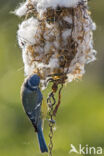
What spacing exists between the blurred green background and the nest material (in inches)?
76.1

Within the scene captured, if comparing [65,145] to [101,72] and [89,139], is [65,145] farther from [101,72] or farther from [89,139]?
[101,72]

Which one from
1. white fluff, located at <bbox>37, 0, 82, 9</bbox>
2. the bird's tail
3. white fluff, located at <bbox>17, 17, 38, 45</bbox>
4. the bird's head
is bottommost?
the bird's tail

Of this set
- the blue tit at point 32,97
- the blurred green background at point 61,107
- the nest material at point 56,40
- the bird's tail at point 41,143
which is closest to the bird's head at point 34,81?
the blue tit at point 32,97

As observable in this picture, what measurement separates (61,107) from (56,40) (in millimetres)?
2192

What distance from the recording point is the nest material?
2592 millimetres

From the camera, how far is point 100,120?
4.76 meters

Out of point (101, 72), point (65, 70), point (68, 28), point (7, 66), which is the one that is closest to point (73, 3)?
point (68, 28)

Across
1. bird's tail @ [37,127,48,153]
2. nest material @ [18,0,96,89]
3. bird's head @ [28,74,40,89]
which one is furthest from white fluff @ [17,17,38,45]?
bird's tail @ [37,127,48,153]

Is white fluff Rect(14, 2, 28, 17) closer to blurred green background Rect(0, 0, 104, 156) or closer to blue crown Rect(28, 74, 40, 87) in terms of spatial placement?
blue crown Rect(28, 74, 40, 87)

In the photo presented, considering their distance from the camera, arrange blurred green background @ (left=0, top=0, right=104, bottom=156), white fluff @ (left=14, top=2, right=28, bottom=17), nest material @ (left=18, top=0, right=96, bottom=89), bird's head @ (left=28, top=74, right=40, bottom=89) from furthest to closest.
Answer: blurred green background @ (left=0, top=0, right=104, bottom=156)
white fluff @ (left=14, top=2, right=28, bottom=17)
nest material @ (left=18, top=0, right=96, bottom=89)
bird's head @ (left=28, top=74, right=40, bottom=89)

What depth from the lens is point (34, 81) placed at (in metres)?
2.47

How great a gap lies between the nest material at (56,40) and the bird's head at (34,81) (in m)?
0.11

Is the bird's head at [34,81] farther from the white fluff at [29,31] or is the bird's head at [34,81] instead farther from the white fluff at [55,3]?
Result: the white fluff at [55,3]

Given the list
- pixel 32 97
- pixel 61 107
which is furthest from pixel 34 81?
pixel 61 107
